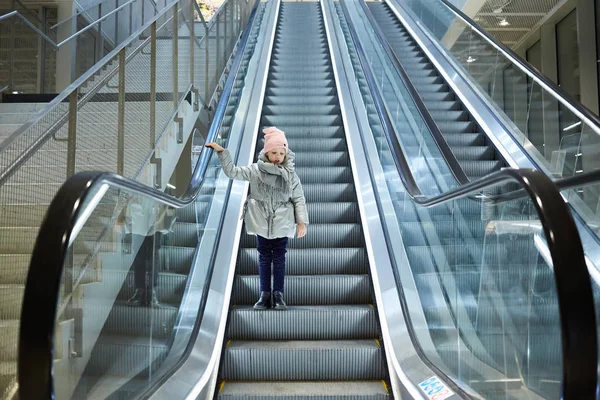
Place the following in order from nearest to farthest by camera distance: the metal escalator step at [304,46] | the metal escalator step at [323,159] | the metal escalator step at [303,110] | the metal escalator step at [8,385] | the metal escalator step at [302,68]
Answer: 1. the metal escalator step at [8,385]
2. the metal escalator step at [323,159]
3. the metal escalator step at [303,110]
4. the metal escalator step at [302,68]
5. the metal escalator step at [304,46]

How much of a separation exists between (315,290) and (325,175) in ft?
6.46

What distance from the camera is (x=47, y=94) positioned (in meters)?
7.53

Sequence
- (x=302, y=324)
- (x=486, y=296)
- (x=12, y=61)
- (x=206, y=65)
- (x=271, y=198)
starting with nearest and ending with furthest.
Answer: (x=486, y=296)
(x=302, y=324)
(x=271, y=198)
(x=206, y=65)
(x=12, y=61)

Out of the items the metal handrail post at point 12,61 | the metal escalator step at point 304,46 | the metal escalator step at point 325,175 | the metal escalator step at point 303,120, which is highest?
the metal escalator step at point 304,46

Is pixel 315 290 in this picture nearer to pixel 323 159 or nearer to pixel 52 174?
pixel 52 174

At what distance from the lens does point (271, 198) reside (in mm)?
4277

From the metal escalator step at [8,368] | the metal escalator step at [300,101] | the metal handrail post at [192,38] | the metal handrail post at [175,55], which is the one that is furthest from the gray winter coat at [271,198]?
the metal escalator step at [300,101]

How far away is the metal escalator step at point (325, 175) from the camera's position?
6090 millimetres

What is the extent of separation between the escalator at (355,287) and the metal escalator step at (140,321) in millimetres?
10

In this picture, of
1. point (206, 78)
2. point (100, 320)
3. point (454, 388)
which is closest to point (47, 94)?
point (206, 78)

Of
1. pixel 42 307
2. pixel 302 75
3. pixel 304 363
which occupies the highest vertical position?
pixel 302 75

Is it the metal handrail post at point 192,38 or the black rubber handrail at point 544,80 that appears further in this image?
the metal handrail post at point 192,38

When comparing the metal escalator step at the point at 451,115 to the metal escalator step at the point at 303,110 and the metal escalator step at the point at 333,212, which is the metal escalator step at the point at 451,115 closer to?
the metal escalator step at the point at 303,110

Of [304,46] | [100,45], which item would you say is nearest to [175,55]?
[100,45]
